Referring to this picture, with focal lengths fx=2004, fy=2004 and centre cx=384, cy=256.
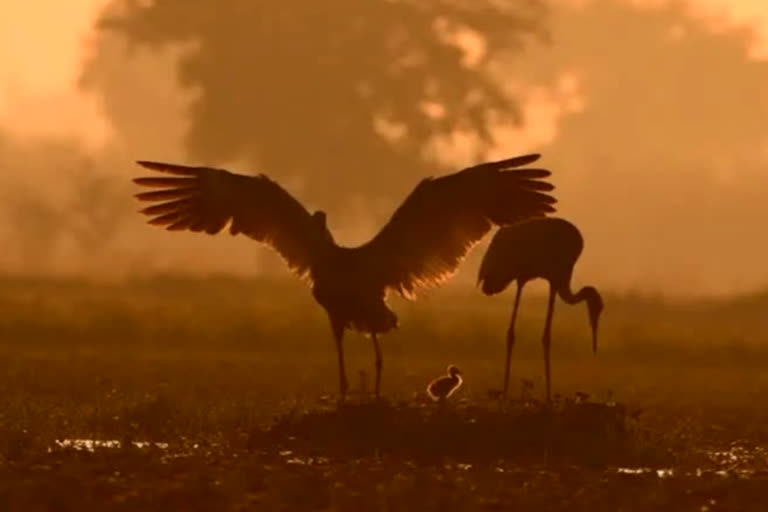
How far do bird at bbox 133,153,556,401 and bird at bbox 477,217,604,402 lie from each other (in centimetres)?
149

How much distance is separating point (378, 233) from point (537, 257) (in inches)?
99.9

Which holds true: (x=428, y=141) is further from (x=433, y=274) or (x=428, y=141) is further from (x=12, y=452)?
(x=12, y=452)

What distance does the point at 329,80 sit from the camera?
43.5 metres

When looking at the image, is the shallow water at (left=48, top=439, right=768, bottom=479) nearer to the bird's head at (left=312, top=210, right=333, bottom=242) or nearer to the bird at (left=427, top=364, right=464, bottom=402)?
the bird at (left=427, top=364, right=464, bottom=402)

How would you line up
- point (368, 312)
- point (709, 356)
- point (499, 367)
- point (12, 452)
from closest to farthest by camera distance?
point (12, 452) < point (368, 312) < point (499, 367) < point (709, 356)

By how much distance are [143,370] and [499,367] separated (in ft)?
19.8

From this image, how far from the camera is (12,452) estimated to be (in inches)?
550

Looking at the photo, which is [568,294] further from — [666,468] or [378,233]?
[666,468]

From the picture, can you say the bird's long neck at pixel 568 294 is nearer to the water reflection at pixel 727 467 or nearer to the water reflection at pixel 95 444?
the water reflection at pixel 727 467

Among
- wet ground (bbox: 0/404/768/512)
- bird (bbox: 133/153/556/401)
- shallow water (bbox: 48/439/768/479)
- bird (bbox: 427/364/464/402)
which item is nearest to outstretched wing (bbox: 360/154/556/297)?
bird (bbox: 133/153/556/401)

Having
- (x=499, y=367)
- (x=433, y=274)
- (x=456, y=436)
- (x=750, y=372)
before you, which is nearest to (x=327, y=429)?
(x=456, y=436)

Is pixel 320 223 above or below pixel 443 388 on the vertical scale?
above

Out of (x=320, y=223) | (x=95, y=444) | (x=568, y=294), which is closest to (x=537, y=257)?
(x=568, y=294)

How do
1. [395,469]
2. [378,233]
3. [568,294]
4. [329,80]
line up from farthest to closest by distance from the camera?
[329,80]
[568,294]
[378,233]
[395,469]
